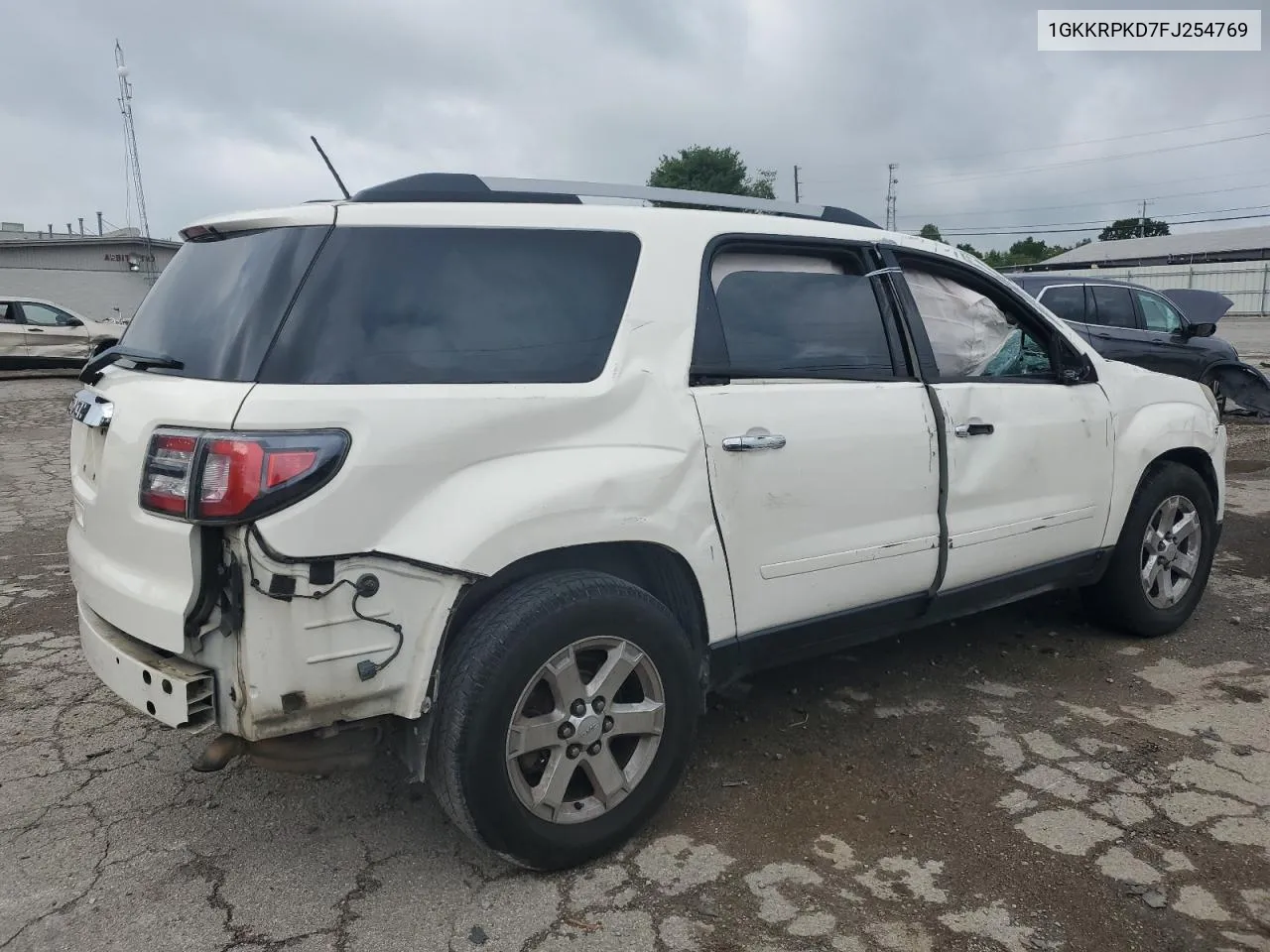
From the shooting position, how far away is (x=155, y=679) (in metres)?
2.32

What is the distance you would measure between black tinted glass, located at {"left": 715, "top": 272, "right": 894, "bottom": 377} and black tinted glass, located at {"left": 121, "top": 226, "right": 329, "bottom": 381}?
1279mm

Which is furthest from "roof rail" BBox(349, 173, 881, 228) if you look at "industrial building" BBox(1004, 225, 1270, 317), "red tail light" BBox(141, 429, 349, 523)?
"industrial building" BBox(1004, 225, 1270, 317)

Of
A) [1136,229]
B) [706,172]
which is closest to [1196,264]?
[706,172]

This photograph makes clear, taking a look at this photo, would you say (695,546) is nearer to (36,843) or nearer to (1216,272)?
(36,843)

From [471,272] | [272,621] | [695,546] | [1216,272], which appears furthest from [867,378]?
[1216,272]

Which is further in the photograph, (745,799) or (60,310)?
(60,310)

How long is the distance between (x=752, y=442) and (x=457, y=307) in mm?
953

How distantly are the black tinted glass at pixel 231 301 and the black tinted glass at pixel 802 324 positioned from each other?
128cm

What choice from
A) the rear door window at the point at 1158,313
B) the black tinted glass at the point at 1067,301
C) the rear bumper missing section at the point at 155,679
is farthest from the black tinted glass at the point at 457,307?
the rear door window at the point at 1158,313

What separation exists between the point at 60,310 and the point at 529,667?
719 inches

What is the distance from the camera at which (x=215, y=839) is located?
2828mm

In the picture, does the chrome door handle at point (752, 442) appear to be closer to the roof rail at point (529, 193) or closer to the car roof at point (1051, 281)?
the roof rail at point (529, 193)

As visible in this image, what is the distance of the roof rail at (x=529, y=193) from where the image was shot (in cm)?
261

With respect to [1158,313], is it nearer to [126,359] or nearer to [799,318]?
[799,318]
